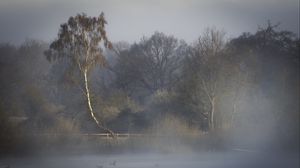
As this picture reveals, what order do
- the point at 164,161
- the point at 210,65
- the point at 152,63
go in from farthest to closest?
1. the point at 152,63
2. the point at 210,65
3. the point at 164,161

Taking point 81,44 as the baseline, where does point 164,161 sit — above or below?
below

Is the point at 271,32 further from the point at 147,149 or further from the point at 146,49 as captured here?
the point at 146,49

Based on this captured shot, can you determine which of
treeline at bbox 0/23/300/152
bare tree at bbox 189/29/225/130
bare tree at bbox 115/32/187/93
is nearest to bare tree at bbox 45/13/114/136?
treeline at bbox 0/23/300/152

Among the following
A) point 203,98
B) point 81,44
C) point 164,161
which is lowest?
point 164,161

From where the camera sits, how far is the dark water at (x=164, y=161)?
87.2ft

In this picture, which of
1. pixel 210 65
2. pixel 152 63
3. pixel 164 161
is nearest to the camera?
pixel 164 161

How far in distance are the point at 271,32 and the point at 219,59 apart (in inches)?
121

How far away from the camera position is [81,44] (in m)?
37.0

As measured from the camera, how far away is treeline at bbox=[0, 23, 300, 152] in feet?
94.1

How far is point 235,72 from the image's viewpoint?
114 ft

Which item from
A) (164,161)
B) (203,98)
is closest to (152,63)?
(203,98)

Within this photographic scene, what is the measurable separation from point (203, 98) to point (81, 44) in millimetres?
7351

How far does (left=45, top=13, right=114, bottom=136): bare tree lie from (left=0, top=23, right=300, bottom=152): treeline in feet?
2.17

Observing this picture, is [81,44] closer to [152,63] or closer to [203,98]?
[203,98]
